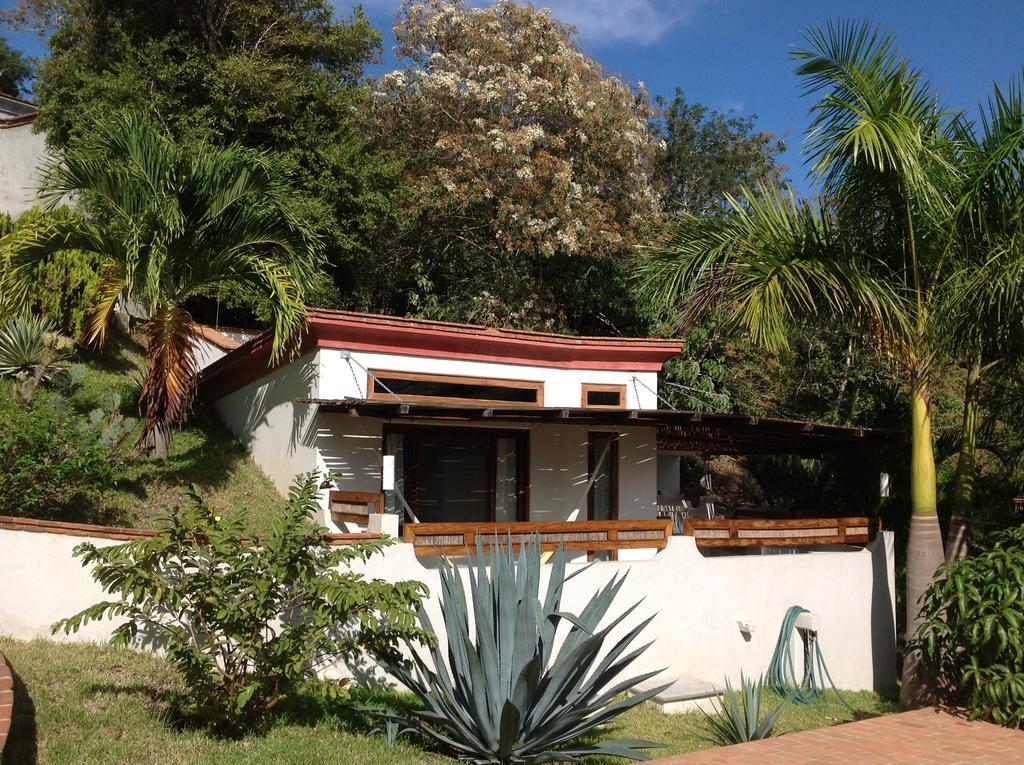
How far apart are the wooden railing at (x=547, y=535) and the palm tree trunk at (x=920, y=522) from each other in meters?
2.70

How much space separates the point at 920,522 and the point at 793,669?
106 inches

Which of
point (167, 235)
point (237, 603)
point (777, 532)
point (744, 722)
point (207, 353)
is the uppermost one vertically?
point (167, 235)

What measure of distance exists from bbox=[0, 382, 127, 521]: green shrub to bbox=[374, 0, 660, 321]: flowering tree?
1139 centimetres

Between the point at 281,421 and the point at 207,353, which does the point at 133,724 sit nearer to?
the point at 281,421

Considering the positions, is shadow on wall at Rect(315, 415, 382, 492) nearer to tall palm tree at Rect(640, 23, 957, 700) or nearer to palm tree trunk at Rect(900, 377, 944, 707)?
tall palm tree at Rect(640, 23, 957, 700)

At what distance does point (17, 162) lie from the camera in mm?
22594

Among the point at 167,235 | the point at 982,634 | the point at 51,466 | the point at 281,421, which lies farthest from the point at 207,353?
the point at 982,634

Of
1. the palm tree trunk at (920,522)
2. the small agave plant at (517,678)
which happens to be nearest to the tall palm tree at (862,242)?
the palm tree trunk at (920,522)

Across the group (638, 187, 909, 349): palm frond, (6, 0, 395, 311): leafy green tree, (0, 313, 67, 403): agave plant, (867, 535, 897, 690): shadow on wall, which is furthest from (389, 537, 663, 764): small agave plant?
(6, 0, 395, 311): leafy green tree

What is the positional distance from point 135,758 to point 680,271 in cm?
724

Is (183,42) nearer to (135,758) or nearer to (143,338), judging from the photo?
(143,338)

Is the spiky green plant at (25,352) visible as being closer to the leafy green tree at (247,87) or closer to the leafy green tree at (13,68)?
the leafy green tree at (247,87)

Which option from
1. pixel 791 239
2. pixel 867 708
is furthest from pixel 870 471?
pixel 791 239

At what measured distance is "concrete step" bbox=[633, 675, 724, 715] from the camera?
32.2 ft
